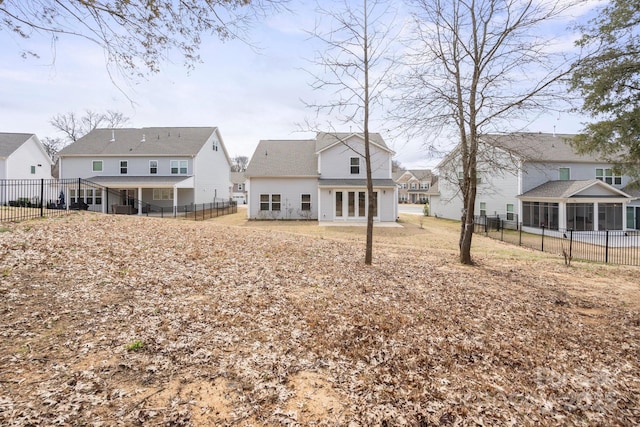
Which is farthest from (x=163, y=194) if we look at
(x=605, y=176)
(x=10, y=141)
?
(x=605, y=176)

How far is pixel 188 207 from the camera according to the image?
93.6 feet

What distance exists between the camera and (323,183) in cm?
2533

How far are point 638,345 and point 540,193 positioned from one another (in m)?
24.0

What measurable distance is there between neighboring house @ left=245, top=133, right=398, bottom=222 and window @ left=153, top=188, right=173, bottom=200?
25.6 feet

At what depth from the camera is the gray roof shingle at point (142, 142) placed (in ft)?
93.4

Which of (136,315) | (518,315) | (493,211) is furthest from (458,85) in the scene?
(493,211)

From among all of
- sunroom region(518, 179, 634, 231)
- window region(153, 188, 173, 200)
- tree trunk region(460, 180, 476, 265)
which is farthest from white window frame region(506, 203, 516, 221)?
window region(153, 188, 173, 200)

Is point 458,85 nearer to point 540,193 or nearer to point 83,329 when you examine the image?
point 83,329

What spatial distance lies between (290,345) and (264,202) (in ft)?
75.1

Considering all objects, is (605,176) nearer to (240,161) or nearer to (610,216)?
(610,216)

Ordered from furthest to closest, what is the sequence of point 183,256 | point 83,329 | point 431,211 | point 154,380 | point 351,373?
1. point 431,211
2. point 183,256
3. point 83,329
4. point 351,373
5. point 154,380

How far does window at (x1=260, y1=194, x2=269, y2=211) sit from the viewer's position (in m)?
26.8

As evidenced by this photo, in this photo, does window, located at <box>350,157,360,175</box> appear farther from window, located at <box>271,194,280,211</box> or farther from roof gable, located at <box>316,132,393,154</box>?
window, located at <box>271,194,280,211</box>

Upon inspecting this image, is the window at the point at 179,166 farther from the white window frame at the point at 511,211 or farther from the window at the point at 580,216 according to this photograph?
the window at the point at 580,216
